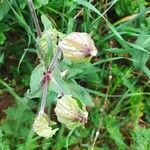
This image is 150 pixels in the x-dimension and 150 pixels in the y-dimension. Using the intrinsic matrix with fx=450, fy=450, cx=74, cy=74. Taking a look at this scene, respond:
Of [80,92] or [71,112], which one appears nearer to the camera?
[71,112]

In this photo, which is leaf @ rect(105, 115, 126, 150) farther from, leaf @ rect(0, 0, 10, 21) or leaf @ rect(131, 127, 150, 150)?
leaf @ rect(0, 0, 10, 21)

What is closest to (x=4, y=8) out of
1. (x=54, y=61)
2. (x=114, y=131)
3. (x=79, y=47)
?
(x=54, y=61)

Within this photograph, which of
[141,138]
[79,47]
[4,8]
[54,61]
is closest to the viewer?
[79,47]

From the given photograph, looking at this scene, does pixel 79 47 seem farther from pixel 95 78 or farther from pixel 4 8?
pixel 95 78

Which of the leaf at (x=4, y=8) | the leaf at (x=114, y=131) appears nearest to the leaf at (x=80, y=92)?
the leaf at (x=114, y=131)

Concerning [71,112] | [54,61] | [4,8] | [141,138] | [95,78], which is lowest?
[141,138]

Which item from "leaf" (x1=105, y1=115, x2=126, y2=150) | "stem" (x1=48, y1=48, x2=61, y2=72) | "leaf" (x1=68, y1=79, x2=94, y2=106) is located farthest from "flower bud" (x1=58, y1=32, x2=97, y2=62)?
"leaf" (x1=105, y1=115, x2=126, y2=150)
